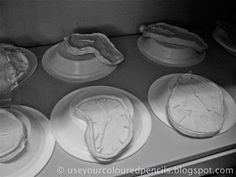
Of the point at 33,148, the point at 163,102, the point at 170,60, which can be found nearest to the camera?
the point at 33,148

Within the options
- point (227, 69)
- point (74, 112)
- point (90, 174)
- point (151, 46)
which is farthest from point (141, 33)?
point (90, 174)

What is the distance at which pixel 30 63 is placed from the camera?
713 mm

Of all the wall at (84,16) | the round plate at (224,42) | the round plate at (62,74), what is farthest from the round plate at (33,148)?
the round plate at (224,42)

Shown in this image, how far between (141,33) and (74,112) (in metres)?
0.38

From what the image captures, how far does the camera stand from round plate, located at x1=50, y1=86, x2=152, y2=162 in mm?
544

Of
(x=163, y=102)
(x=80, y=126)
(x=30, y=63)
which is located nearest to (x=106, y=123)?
(x=80, y=126)

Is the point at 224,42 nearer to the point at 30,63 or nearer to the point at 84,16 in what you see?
the point at 84,16

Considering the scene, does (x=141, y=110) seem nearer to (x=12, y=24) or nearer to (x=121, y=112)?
(x=121, y=112)

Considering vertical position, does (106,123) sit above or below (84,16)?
below

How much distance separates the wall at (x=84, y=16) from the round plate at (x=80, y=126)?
216 mm

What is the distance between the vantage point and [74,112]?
0.59m

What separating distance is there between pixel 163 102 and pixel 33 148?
1.00 ft

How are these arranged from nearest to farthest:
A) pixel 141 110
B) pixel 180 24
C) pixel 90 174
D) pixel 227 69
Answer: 1. pixel 90 174
2. pixel 141 110
3. pixel 227 69
4. pixel 180 24

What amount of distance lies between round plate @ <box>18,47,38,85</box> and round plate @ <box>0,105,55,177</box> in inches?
3.8
